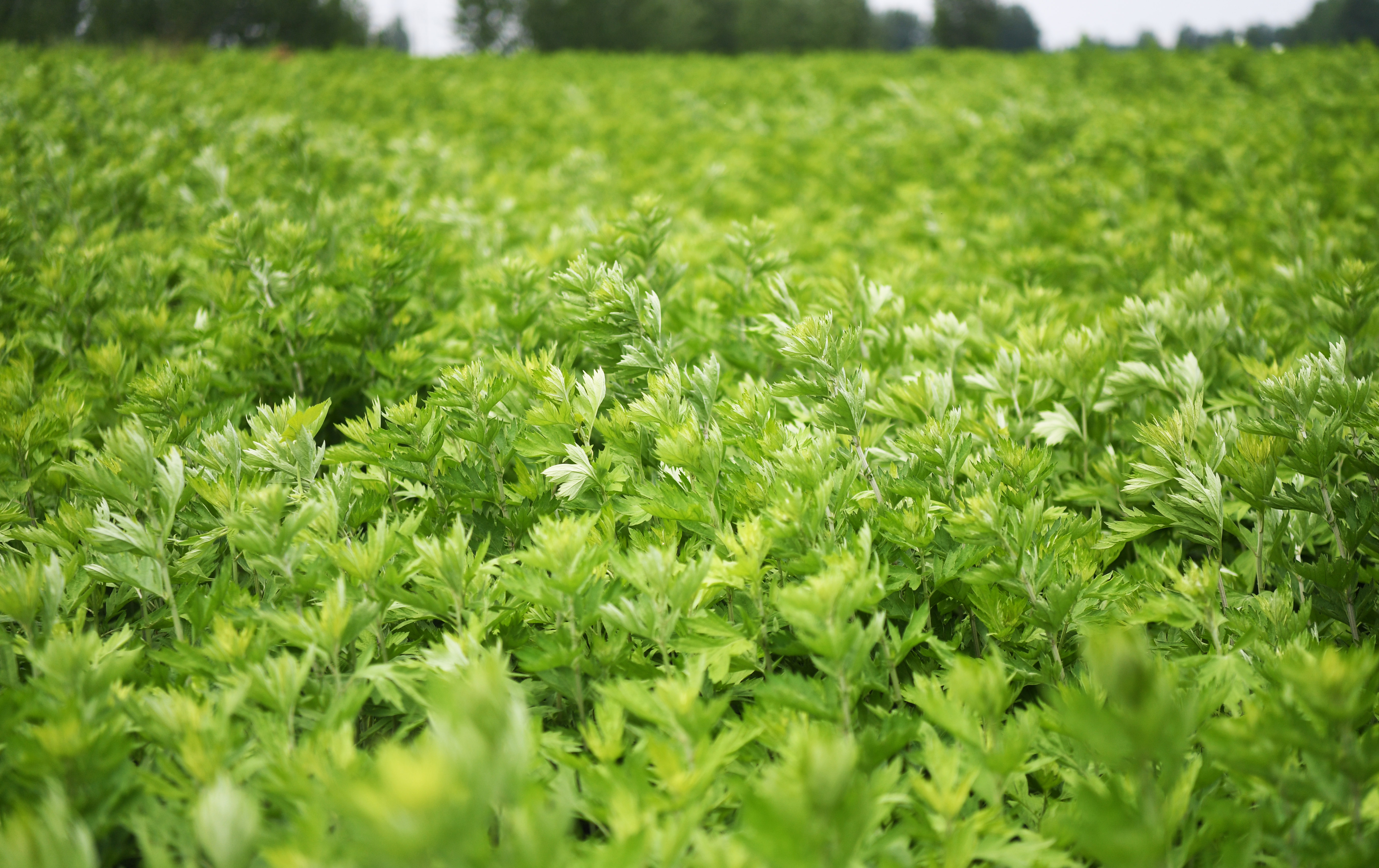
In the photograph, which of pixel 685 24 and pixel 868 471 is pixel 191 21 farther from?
pixel 868 471

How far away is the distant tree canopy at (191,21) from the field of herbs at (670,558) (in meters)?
17.1

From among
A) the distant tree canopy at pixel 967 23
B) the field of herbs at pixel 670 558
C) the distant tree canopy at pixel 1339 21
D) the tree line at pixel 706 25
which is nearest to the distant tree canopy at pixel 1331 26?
the distant tree canopy at pixel 1339 21

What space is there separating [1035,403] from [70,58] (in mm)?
13185

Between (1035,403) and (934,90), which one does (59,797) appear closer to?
(1035,403)

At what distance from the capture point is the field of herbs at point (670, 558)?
0.90m

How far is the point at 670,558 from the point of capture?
120 cm

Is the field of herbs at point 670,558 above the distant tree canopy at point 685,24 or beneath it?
beneath

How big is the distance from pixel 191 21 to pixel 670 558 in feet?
99.4

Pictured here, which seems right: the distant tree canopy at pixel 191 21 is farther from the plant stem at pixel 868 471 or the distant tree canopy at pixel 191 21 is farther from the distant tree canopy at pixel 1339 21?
the distant tree canopy at pixel 1339 21

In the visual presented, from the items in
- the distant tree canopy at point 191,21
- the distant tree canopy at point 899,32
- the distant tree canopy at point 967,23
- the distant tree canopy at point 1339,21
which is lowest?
the distant tree canopy at point 191,21

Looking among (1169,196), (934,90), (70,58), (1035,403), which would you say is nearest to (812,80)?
(934,90)

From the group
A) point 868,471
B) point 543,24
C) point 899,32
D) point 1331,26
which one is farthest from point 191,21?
point 899,32

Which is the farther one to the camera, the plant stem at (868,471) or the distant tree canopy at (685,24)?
the distant tree canopy at (685,24)

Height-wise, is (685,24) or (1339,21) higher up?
(685,24)
